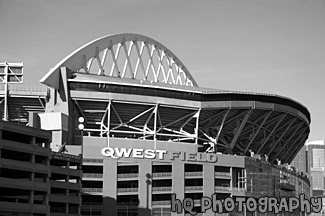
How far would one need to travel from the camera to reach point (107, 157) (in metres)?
126

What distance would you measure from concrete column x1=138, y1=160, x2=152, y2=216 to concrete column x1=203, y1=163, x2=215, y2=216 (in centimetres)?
1051

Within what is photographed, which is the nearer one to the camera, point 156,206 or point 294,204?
point 294,204

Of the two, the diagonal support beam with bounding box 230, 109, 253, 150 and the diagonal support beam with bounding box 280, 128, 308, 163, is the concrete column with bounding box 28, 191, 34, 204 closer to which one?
the diagonal support beam with bounding box 230, 109, 253, 150

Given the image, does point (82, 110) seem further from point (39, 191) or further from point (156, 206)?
point (39, 191)

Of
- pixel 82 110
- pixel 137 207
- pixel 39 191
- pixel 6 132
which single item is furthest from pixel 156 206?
pixel 6 132

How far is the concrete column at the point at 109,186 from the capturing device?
12425 centimetres

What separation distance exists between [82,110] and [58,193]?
83.1ft

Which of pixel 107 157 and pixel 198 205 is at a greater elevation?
pixel 107 157

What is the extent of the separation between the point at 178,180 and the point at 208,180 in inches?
234

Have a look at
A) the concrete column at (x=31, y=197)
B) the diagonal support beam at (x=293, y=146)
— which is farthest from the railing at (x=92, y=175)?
the diagonal support beam at (x=293, y=146)

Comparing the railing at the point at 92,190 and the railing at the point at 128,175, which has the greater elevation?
the railing at the point at 128,175

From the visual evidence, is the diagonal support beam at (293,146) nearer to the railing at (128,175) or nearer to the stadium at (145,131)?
the stadium at (145,131)

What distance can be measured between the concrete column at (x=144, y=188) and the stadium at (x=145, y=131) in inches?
6.9

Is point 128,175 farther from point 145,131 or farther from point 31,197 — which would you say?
point 31,197
